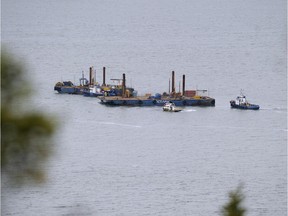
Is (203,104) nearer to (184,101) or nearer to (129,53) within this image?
(184,101)

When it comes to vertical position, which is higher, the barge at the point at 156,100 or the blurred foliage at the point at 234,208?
the blurred foliage at the point at 234,208

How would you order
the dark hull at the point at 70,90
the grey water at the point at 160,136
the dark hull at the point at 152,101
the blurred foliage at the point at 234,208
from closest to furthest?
the blurred foliage at the point at 234,208
the grey water at the point at 160,136
the dark hull at the point at 152,101
the dark hull at the point at 70,90

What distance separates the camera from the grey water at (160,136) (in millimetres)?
34438

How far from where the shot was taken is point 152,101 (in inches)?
2554

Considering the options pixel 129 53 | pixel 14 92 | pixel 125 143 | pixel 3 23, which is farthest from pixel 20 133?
pixel 3 23

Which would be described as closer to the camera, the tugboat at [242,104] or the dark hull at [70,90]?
the tugboat at [242,104]

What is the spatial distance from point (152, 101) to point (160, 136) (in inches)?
480

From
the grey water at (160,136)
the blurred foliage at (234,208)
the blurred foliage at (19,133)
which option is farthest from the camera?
the grey water at (160,136)

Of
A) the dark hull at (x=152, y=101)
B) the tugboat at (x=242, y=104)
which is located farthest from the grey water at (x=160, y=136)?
the dark hull at (x=152, y=101)

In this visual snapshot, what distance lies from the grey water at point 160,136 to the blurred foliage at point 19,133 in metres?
0.08

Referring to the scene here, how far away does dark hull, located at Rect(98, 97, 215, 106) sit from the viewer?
65000 millimetres

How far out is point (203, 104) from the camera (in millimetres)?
65312

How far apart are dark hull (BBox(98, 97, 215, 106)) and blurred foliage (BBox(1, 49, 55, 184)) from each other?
61.3 meters

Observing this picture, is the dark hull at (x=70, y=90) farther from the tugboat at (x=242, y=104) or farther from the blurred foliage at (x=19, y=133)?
the blurred foliage at (x=19, y=133)
